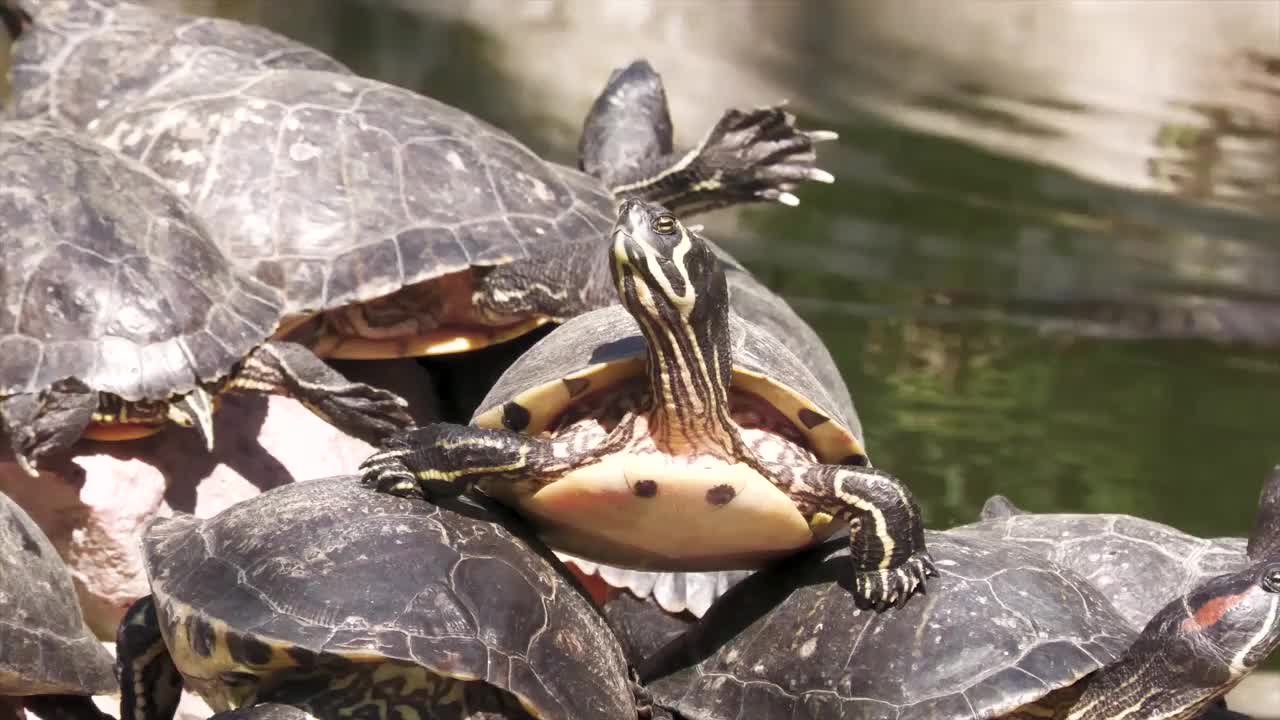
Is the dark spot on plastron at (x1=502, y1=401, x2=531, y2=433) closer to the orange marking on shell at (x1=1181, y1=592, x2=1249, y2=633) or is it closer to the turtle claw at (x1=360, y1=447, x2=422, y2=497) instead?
the turtle claw at (x1=360, y1=447, x2=422, y2=497)

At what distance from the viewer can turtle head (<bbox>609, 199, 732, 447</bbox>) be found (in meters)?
2.20

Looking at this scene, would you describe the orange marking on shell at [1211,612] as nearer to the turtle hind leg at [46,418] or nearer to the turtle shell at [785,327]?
the turtle shell at [785,327]

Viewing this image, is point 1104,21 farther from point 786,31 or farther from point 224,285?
point 224,285

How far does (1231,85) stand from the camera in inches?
324

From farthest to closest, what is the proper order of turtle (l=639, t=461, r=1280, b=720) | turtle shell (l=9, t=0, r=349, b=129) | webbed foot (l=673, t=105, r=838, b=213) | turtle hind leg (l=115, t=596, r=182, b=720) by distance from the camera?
webbed foot (l=673, t=105, r=838, b=213)
turtle shell (l=9, t=0, r=349, b=129)
turtle hind leg (l=115, t=596, r=182, b=720)
turtle (l=639, t=461, r=1280, b=720)

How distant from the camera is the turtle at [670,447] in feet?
7.36

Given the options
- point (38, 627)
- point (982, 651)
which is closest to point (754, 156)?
point (982, 651)

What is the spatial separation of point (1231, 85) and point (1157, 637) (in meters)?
6.77

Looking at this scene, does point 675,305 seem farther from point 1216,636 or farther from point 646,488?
point 1216,636

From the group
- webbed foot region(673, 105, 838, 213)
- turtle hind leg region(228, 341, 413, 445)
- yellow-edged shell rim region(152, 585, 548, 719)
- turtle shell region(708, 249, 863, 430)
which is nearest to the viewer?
yellow-edged shell rim region(152, 585, 548, 719)

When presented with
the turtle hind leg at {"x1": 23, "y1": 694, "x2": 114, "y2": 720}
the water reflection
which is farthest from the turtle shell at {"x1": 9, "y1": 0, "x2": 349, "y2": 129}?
the water reflection

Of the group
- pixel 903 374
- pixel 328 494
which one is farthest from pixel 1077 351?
pixel 328 494

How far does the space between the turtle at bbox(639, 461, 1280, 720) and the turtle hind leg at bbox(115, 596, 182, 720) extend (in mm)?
833

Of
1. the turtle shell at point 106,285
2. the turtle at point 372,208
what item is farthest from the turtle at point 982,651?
the turtle at point 372,208
